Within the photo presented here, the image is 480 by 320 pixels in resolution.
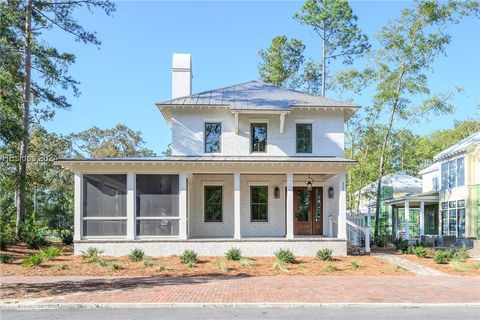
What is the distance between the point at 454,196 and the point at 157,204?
59.0ft

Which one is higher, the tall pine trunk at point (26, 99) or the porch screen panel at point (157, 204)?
the tall pine trunk at point (26, 99)

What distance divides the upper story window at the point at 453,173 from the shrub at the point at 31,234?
73.3 ft

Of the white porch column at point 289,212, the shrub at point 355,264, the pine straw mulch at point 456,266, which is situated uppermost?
the white porch column at point 289,212

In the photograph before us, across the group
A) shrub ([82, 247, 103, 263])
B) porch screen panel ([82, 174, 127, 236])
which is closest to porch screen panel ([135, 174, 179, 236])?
porch screen panel ([82, 174, 127, 236])

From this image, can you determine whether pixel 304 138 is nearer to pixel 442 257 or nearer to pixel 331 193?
pixel 331 193

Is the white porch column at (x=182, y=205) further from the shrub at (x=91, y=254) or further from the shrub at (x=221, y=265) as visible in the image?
the shrub at (x=91, y=254)

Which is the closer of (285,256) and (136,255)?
(285,256)

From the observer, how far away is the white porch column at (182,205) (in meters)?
18.2

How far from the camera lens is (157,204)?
18656 millimetres

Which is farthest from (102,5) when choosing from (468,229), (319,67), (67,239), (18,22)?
(468,229)

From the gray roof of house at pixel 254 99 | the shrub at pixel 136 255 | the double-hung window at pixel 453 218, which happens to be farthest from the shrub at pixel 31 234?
the double-hung window at pixel 453 218

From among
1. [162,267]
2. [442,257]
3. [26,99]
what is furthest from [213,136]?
[442,257]

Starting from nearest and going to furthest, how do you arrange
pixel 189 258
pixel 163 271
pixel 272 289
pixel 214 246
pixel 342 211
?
1. pixel 272 289
2. pixel 163 271
3. pixel 189 258
4. pixel 214 246
5. pixel 342 211

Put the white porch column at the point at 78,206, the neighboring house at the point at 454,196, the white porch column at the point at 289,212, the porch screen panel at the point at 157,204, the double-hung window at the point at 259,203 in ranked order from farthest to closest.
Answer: the neighboring house at the point at 454,196
the double-hung window at the point at 259,203
the porch screen panel at the point at 157,204
the white porch column at the point at 289,212
the white porch column at the point at 78,206
